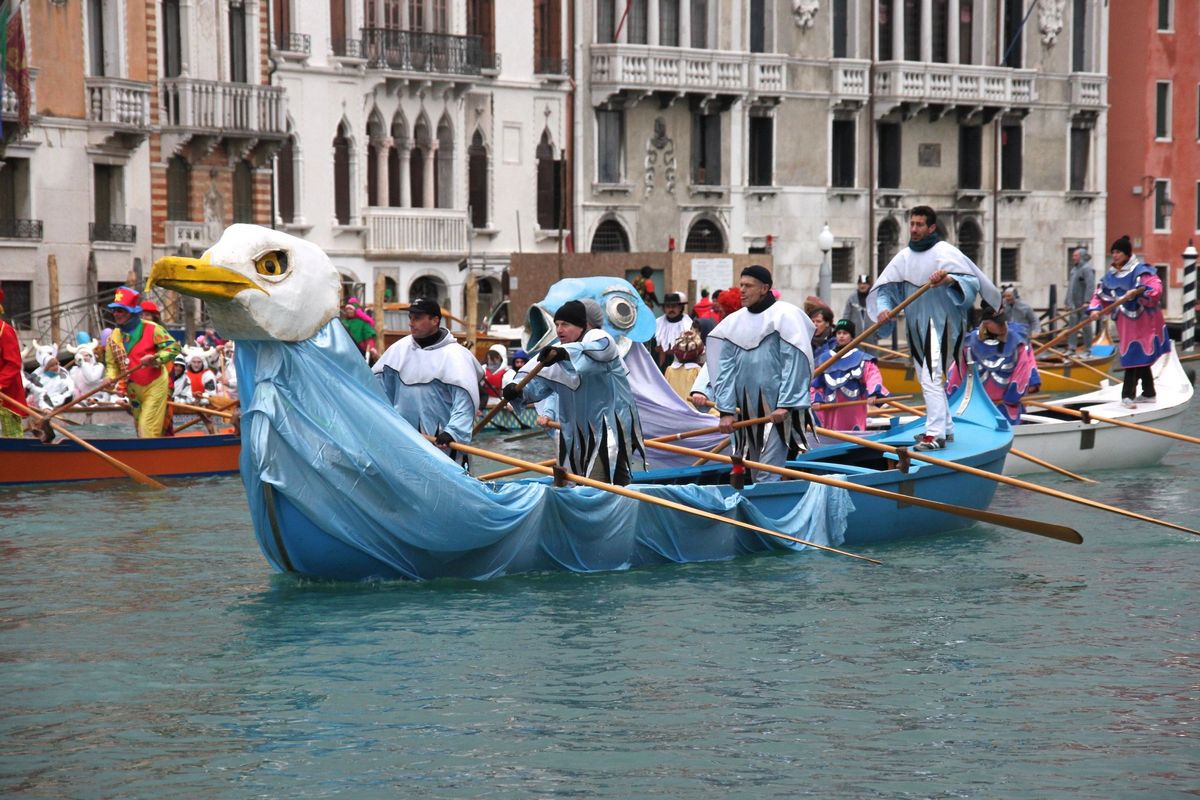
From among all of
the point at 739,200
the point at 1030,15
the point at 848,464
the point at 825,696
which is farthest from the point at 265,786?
the point at 1030,15

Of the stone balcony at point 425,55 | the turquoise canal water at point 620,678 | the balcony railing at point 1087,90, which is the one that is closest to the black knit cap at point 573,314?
the turquoise canal water at point 620,678

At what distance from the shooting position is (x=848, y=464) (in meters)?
13.3

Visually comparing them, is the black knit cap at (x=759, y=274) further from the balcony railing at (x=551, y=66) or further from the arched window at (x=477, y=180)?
the balcony railing at (x=551, y=66)

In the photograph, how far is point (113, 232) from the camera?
3045cm

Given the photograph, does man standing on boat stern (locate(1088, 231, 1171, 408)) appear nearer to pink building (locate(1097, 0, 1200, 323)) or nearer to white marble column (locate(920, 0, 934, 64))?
white marble column (locate(920, 0, 934, 64))

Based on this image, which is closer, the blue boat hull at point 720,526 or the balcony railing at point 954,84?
the blue boat hull at point 720,526

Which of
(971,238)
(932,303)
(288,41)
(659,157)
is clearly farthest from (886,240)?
(932,303)

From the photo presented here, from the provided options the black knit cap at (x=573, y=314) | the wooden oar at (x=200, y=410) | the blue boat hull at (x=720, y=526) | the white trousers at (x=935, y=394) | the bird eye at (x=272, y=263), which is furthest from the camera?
the wooden oar at (x=200, y=410)

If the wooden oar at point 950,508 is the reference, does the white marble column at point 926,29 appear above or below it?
above

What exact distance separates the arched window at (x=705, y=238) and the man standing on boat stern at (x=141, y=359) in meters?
24.0

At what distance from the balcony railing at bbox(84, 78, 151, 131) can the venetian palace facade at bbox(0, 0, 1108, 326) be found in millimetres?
44

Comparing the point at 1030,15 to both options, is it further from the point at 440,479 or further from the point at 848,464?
the point at 440,479

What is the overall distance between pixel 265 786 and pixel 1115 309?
12.8 meters

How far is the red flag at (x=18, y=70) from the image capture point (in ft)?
90.2
